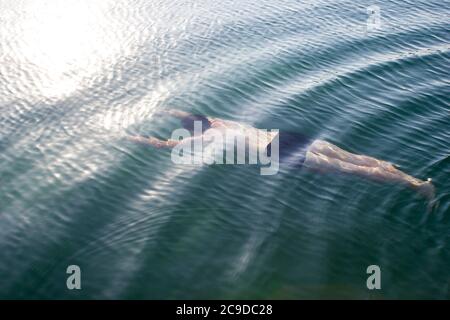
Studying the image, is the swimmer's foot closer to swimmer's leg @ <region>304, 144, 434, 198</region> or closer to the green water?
swimmer's leg @ <region>304, 144, 434, 198</region>

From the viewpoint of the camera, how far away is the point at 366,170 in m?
16.3

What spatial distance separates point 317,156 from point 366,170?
1.68 m

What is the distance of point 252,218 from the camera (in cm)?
1429

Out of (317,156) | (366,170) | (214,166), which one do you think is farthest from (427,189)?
(214,166)

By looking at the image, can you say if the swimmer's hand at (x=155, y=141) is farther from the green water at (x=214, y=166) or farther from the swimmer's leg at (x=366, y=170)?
the swimmer's leg at (x=366, y=170)

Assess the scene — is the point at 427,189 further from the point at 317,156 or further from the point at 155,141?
the point at 155,141

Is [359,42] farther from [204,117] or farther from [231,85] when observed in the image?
[204,117]

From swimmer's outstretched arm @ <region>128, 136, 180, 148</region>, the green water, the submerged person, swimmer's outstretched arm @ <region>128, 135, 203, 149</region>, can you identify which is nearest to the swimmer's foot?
the submerged person

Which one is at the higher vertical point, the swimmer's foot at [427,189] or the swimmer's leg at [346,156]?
the swimmer's leg at [346,156]

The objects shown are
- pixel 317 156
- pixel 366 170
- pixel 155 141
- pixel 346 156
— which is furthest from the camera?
pixel 155 141

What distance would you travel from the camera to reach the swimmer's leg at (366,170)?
1577cm

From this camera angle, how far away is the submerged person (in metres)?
16.0

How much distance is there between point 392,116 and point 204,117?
7450 mm

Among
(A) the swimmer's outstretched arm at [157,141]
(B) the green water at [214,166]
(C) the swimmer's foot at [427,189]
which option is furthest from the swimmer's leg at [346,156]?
(A) the swimmer's outstretched arm at [157,141]
